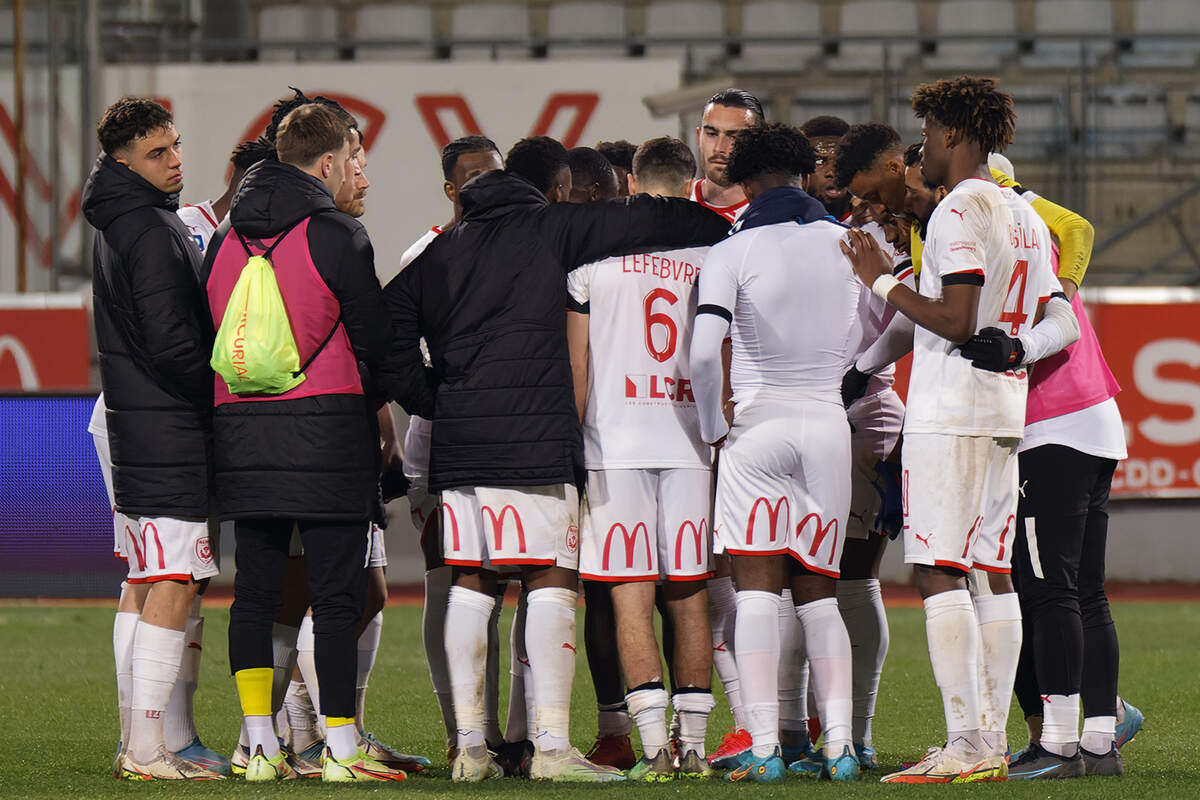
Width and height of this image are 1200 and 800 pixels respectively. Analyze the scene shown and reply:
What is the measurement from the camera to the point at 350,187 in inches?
199

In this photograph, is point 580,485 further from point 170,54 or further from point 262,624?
point 170,54

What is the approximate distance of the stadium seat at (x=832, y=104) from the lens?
13.8 m

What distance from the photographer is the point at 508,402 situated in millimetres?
4777

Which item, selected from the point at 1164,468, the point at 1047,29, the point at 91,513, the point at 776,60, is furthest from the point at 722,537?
the point at 1047,29

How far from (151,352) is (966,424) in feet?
7.56

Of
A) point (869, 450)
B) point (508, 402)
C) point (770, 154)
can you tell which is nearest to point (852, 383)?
point (869, 450)

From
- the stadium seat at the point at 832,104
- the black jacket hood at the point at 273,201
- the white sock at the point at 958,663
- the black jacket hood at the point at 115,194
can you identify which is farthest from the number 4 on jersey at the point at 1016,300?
the stadium seat at the point at 832,104

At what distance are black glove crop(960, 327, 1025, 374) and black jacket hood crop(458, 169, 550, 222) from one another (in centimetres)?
134

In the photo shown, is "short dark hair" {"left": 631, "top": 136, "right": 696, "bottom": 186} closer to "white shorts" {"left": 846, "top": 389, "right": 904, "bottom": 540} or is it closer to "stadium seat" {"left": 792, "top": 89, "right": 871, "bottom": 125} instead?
"white shorts" {"left": 846, "top": 389, "right": 904, "bottom": 540}

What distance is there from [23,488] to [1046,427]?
7.24m

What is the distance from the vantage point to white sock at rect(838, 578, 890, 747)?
17.2ft

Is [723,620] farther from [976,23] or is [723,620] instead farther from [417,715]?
[976,23]

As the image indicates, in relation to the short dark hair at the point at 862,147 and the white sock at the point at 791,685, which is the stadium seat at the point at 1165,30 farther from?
the white sock at the point at 791,685

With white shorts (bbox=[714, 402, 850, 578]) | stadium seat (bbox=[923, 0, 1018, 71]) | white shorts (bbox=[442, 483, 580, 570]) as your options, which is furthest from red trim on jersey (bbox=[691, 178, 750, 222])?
stadium seat (bbox=[923, 0, 1018, 71])
